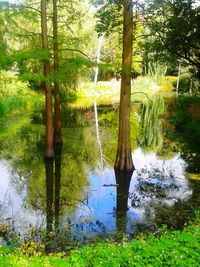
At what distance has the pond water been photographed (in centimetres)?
865

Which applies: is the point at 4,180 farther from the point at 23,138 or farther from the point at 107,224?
the point at 23,138

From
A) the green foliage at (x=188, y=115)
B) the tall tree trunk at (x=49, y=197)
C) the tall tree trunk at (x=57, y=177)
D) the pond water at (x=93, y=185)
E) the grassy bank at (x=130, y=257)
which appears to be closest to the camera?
the grassy bank at (x=130, y=257)

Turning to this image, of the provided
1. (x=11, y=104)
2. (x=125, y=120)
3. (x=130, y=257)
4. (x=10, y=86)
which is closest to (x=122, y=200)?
(x=125, y=120)

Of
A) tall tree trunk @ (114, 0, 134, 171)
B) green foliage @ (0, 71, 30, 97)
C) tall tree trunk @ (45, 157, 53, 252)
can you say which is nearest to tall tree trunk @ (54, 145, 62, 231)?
tall tree trunk @ (45, 157, 53, 252)

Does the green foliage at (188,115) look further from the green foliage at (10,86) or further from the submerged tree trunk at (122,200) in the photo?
the green foliage at (10,86)

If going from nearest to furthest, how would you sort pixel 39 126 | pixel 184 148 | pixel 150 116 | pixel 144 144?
pixel 184 148 → pixel 144 144 → pixel 39 126 → pixel 150 116

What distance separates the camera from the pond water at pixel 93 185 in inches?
340

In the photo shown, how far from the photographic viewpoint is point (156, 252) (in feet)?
16.0

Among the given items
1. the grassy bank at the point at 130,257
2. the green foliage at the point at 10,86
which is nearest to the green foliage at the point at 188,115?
the green foliage at the point at 10,86

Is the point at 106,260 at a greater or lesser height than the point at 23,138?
greater

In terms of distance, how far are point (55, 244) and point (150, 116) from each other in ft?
77.4

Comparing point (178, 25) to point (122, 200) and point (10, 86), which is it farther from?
point (10, 86)

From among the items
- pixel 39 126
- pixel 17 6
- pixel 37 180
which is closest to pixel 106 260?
pixel 37 180

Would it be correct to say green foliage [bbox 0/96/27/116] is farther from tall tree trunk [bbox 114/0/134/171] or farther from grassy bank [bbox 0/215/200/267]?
grassy bank [bbox 0/215/200/267]
